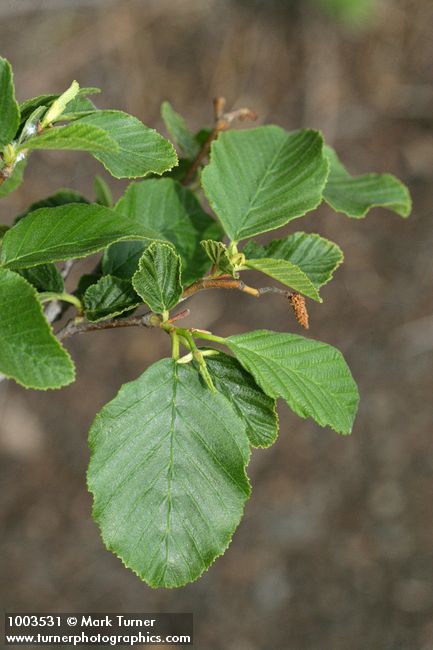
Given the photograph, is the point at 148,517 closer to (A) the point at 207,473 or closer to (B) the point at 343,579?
(A) the point at 207,473

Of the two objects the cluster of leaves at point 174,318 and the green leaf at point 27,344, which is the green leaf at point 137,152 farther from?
the green leaf at point 27,344

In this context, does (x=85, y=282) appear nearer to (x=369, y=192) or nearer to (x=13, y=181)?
(x=13, y=181)

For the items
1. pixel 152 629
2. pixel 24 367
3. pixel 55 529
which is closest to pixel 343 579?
pixel 152 629

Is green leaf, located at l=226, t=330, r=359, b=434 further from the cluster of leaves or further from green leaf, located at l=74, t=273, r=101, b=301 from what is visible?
green leaf, located at l=74, t=273, r=101, b=301

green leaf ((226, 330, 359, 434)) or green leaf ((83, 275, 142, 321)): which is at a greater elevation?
green leaf ((83, 275, 142, 321))

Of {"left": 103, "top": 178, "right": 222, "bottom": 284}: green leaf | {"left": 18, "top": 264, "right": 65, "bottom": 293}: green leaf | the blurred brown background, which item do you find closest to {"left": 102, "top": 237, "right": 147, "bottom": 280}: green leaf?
{"left": 103, "top": 178, "right": 222, "bottom": 284}: green leaf
